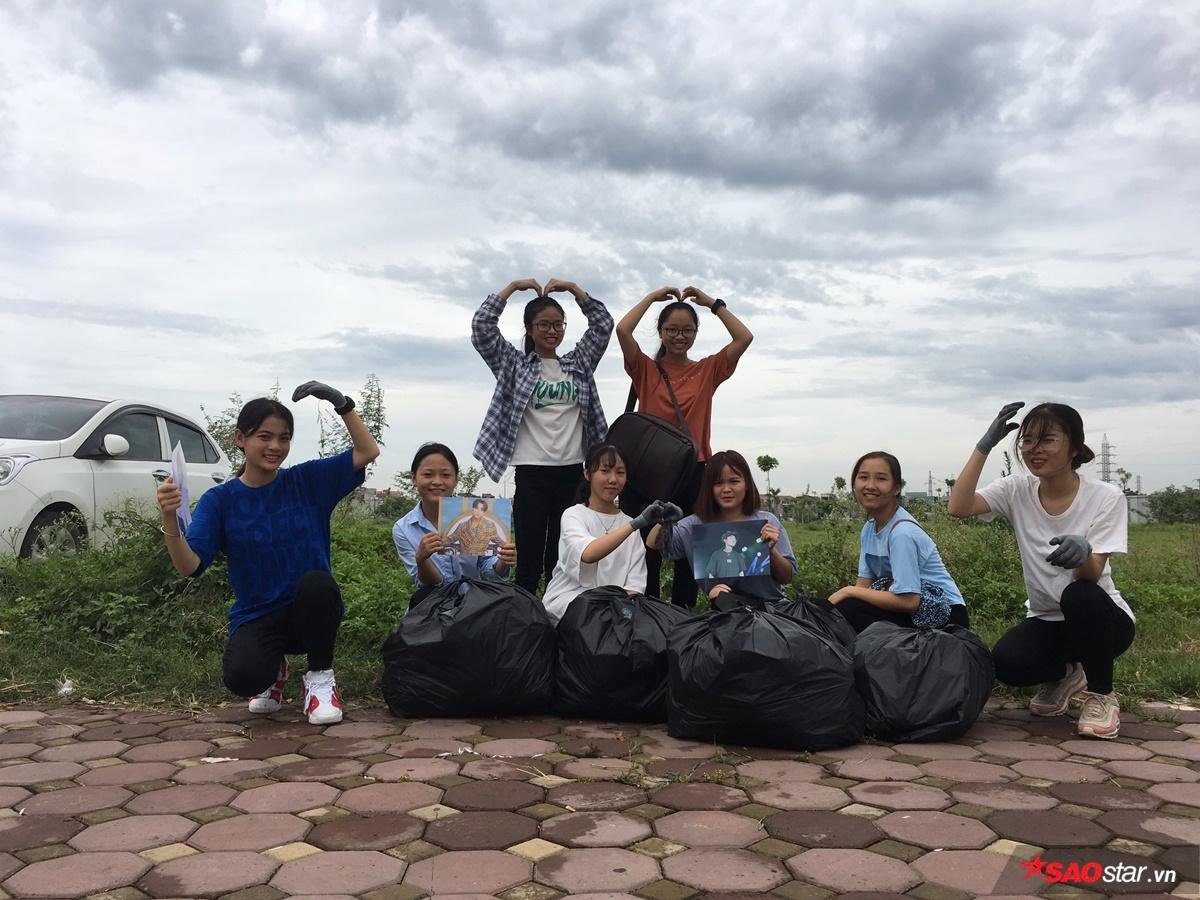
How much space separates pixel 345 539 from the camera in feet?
24.6

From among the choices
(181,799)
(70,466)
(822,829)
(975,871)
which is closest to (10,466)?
(70,466)

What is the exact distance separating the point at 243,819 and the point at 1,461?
Answer: 475cm

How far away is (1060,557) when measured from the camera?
3.83m

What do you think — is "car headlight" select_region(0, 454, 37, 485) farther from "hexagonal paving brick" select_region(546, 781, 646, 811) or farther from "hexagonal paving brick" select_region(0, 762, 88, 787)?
"hexagonal paving brick" select_region(546, 781, 646, 811)

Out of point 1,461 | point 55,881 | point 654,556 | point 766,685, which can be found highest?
point 1,461

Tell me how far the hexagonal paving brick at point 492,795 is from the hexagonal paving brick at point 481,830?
2.3 inches

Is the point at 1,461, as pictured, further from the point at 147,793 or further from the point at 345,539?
the point at 147,793

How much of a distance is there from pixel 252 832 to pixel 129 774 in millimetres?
822

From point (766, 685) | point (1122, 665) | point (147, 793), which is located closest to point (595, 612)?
point (766, 685)

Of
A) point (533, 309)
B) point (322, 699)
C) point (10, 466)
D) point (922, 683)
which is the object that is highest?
point (533, 309)

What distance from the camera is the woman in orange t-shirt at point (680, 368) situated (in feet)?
16.7

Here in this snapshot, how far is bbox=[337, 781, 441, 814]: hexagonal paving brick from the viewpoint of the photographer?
3000 mm

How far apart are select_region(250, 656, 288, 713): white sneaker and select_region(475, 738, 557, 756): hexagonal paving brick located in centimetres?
106

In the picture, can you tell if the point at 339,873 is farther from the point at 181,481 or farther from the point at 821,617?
the point at 821,617
